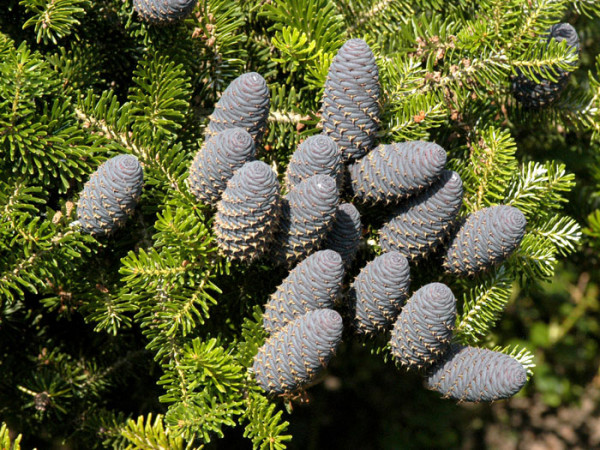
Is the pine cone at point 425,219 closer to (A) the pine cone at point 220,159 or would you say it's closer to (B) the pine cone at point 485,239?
(B) the pine cone at point 485,239

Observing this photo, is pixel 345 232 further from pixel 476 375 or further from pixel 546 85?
pixel 546 85

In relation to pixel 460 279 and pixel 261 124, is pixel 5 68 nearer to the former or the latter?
pixel 261 124

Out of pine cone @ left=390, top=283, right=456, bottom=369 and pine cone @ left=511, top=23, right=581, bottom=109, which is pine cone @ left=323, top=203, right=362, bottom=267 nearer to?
pine cone @ left=390, top=283, right=456, bottom=369

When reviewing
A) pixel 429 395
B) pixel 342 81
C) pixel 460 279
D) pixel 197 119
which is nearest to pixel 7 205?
pixel 197 119

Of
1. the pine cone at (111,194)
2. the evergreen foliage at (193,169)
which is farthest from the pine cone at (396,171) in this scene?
the pine cone at (111,194)

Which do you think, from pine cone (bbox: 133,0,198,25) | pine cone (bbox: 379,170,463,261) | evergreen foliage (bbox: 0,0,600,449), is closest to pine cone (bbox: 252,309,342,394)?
evergreen foliage (bbox: 0,0,600,449)

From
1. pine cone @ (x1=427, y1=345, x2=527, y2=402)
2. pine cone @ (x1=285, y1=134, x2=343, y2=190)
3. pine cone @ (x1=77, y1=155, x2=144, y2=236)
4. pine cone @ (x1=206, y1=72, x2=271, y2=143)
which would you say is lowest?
pine cone @ (x1=427, y1=345, x2=527, y2=402)

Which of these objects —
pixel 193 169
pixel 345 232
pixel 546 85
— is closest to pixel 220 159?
pixel 193 169
